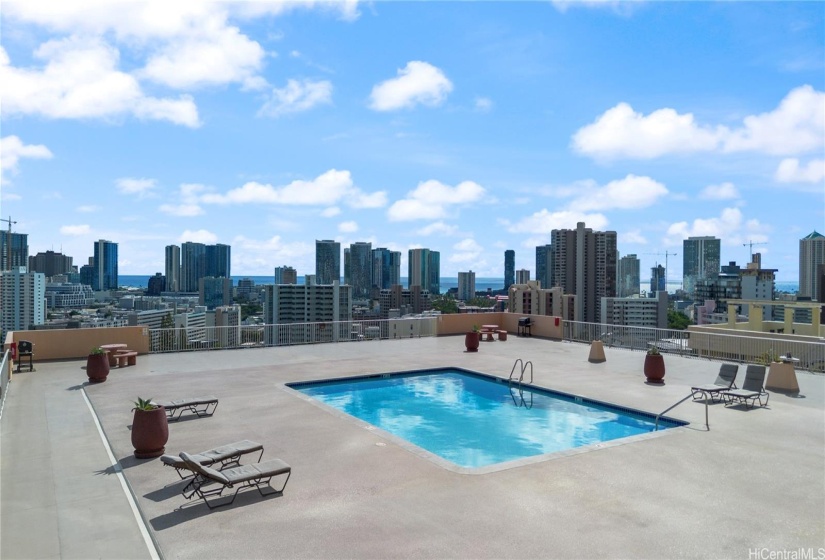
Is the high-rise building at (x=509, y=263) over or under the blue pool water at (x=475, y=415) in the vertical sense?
over

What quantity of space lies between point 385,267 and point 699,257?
79962mm

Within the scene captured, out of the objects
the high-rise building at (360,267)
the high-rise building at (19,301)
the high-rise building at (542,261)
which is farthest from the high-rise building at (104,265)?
the high-rise building at (542,261)

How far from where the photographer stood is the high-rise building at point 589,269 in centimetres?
8050

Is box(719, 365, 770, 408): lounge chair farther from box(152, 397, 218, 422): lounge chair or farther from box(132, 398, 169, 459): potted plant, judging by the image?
box(132, 398, 169, 459): potted plant

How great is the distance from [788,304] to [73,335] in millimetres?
30572

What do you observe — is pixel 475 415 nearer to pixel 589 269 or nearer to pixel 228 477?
pixel 228 477

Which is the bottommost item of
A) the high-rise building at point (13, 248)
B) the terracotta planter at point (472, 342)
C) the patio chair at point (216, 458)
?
the patio chair at point (216, 458)

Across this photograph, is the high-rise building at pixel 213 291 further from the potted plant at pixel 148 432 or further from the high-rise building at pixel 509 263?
the potted plant at pixel 148 432

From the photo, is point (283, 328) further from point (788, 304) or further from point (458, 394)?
point (788, 304)

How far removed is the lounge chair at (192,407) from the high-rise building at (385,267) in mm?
128612

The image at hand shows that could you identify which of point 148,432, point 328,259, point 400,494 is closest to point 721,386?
point 400,494

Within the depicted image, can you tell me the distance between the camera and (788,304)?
26.4m

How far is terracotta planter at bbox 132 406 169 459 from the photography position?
26.7ft

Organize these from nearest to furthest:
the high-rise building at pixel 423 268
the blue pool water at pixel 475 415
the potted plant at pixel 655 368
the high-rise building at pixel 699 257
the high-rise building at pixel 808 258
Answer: the blue pool water at pixel 475 415 → the potted plant at pixel 655 368 → the high-rise building at pixel 808 258 → the high-rise building at pixel 699 257 → the high-rise building at pixel 423 268
